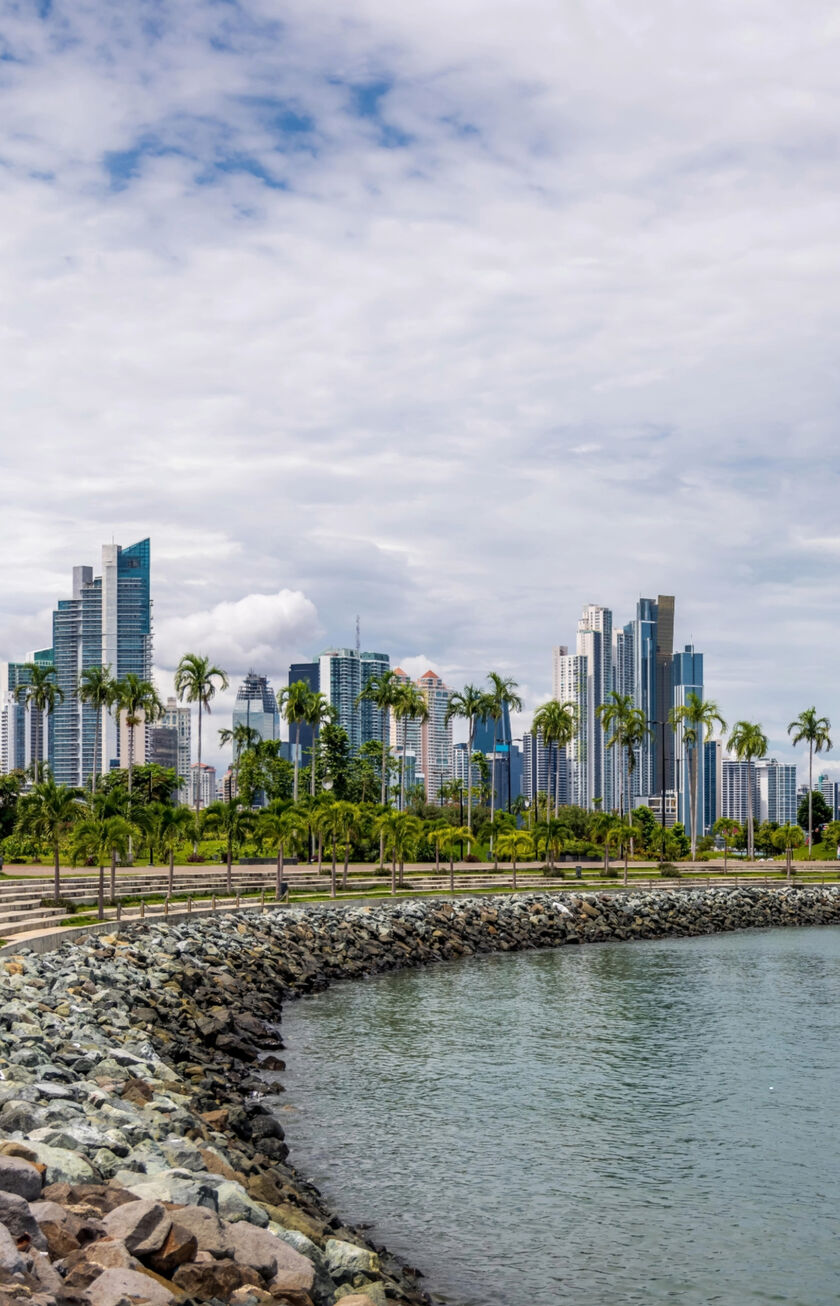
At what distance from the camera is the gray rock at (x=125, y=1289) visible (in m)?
10.9

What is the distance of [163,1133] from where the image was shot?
19.0 metres

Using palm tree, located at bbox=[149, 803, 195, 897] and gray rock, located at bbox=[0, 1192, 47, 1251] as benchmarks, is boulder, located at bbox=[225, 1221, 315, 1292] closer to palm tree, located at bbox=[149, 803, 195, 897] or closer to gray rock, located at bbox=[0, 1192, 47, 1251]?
gray rock, located at bbox=[0, 1192, 47, 1251]

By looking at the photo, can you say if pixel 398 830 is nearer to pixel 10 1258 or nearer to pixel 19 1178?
pixel 19 1178

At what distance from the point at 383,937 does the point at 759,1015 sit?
19.1 m

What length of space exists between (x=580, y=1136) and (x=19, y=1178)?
15.0 metres

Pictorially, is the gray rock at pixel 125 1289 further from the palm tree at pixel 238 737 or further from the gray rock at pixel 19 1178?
the palm tree at pixel 238 737

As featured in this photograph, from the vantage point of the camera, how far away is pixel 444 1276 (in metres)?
17.4

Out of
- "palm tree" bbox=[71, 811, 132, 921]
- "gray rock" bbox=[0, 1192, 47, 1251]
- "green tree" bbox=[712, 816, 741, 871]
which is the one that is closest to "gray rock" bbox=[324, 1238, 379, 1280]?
"gray rock" bbox=[0, 1192, 47, 1251]

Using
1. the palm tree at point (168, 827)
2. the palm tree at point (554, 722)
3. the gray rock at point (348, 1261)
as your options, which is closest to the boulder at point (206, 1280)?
the gray rock at point (348, 1261)

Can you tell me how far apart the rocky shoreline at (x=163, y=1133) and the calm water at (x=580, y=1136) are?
1.56m

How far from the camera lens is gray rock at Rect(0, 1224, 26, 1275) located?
1062cm

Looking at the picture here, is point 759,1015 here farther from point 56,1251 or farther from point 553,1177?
point 56,1251

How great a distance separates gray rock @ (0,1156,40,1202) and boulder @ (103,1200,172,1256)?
3.18ft

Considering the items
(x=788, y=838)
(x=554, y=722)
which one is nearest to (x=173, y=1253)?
(x=554, y=722)
